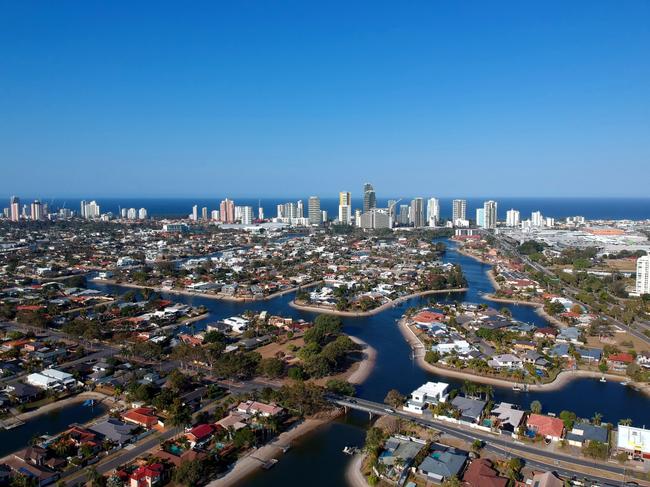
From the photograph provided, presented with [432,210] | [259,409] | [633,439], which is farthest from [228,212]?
[633,439]

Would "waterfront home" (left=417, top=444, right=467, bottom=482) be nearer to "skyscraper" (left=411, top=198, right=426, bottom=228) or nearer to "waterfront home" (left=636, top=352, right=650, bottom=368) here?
"waterfront home" (left=636, top=352, right=650, bottom=368)

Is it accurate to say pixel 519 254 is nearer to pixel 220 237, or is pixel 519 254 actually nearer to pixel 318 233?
pixel 318 233

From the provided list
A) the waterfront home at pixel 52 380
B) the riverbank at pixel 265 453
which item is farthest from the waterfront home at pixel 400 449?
the waterfront home at pixel 52 380

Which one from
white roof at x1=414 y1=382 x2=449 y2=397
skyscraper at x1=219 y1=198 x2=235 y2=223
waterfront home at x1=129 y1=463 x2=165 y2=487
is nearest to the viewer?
waterfront home at x1=129 y1=463 x2=165 y2=487

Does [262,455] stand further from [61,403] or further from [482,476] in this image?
[61,403]

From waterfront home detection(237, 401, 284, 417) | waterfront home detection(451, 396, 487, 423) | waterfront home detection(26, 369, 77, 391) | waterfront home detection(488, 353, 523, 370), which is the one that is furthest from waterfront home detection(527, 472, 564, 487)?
waterfront home detection(26, 369, 77, 391)

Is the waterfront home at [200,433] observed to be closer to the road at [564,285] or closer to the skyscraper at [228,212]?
the road at [564,285]
